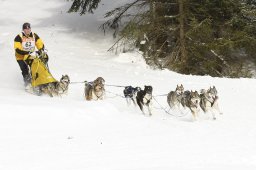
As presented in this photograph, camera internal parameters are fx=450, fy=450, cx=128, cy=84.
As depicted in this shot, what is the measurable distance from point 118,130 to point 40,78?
335 centimetres

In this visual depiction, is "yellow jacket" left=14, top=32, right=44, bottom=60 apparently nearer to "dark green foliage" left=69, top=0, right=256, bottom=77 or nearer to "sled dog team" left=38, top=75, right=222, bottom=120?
"sled dog team" left=38, top=75, right=222, bottom=120

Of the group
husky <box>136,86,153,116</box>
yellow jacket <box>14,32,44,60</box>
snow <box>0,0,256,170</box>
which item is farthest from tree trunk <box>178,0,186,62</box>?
husky <box>136,86,153,116</box>

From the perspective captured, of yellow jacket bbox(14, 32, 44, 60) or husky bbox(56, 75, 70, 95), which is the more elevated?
yellow jacket bbox(14, 32, 44, 60)

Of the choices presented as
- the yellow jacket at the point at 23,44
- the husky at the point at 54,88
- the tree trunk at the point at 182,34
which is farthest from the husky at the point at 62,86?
the tree trunk at the point at 182,34

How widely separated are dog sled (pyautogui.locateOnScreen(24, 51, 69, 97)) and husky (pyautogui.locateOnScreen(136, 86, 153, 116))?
206 centimetres

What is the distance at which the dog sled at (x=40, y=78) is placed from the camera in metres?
10.7

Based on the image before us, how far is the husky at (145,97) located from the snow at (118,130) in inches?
10.6

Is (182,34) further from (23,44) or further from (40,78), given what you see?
(40,78)

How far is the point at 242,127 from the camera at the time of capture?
893 cm

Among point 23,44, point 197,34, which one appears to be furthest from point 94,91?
point 197,34

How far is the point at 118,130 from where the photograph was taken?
8.27 meters

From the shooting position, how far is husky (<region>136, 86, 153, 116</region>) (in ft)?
31.5

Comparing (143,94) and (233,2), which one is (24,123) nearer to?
(143,94)

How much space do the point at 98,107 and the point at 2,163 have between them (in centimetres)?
347
